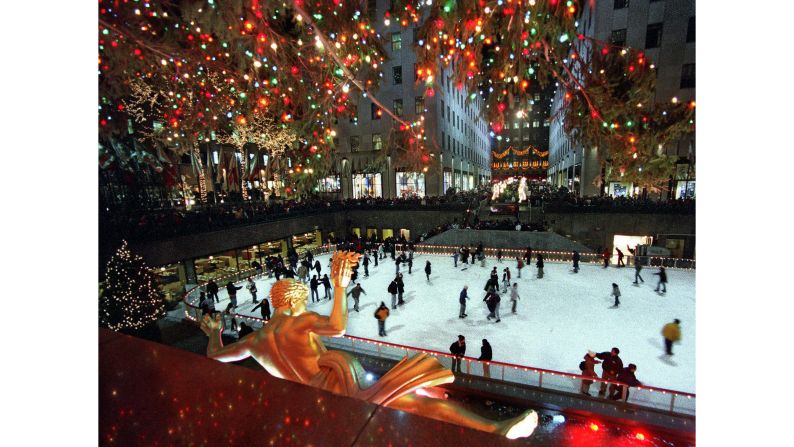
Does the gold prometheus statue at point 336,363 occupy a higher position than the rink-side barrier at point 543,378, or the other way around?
the gold prometheus statue at point 336,363

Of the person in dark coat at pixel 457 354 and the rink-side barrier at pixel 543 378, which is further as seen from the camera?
the person in dark coat at pixel 457 354

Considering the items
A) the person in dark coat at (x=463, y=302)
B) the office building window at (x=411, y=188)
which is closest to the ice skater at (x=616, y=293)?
the person in dark coat at (x=463, y=302)

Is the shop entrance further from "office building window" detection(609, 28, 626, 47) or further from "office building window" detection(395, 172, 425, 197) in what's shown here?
"office building window" detection(395, 172, 425, 197)

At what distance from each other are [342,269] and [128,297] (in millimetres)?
9363

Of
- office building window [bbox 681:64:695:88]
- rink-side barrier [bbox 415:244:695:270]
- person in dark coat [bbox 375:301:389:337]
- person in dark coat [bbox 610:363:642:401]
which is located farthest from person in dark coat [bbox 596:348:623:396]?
office building window [bbox 681:64:695:88]

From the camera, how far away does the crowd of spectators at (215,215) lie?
44.9 feet

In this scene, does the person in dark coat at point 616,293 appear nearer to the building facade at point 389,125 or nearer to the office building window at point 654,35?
the building facade at point 389,125

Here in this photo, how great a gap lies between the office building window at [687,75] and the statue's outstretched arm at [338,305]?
1152 inches

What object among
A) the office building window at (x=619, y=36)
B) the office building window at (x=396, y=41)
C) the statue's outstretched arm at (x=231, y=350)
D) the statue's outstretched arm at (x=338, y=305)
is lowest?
the statue's outstretched arm at (x=231, y=350)

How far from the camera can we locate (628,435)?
5.03 metres

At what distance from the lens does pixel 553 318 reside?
397 inches

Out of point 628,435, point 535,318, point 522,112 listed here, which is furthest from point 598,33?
point 628,435

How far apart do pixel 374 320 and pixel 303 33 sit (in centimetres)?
831

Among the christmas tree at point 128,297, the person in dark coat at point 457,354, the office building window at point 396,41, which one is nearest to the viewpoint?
the person in dark coat at point 457,354
